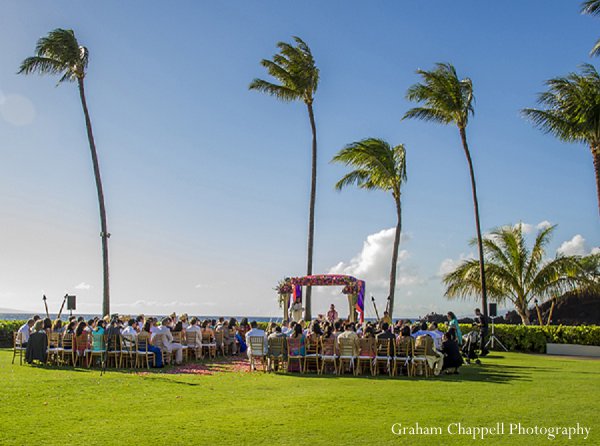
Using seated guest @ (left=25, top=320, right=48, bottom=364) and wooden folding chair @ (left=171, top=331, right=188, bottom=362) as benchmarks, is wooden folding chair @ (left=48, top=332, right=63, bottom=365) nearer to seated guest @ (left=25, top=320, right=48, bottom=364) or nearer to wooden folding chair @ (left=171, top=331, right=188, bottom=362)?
seated guest @ (left=25, top=320, right=48, bottom=364)

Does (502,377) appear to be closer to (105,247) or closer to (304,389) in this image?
(304,389)

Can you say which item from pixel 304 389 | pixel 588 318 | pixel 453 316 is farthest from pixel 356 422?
pixel 588 318

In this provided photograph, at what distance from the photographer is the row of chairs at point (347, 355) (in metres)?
16.7

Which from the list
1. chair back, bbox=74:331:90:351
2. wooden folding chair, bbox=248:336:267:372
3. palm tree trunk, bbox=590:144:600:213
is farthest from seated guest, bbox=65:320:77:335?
palm tree trunk, bbox=590:144:600:213

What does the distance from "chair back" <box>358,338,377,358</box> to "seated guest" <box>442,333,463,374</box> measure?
187 centimetres

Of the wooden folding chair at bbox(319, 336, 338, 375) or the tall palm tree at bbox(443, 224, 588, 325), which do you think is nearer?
the wooden folding chair at bbox(319, 336, 338, 375)

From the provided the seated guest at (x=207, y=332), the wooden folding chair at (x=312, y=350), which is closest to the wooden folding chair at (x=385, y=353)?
the wooden folding chair at (x=312, y=350)

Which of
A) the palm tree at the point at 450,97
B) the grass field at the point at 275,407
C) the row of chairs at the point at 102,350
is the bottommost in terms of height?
the grass field at the point at 275,407

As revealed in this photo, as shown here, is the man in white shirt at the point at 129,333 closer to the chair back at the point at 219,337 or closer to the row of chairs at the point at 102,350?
the row of chairs at the point at 102,350

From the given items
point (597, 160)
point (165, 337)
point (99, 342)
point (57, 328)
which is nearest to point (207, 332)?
point (165, 337)

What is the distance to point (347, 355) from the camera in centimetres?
1700

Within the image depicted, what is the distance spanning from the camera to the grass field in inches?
341

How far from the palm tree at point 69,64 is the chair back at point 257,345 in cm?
1510

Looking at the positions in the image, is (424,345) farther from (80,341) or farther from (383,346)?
(80,341)
